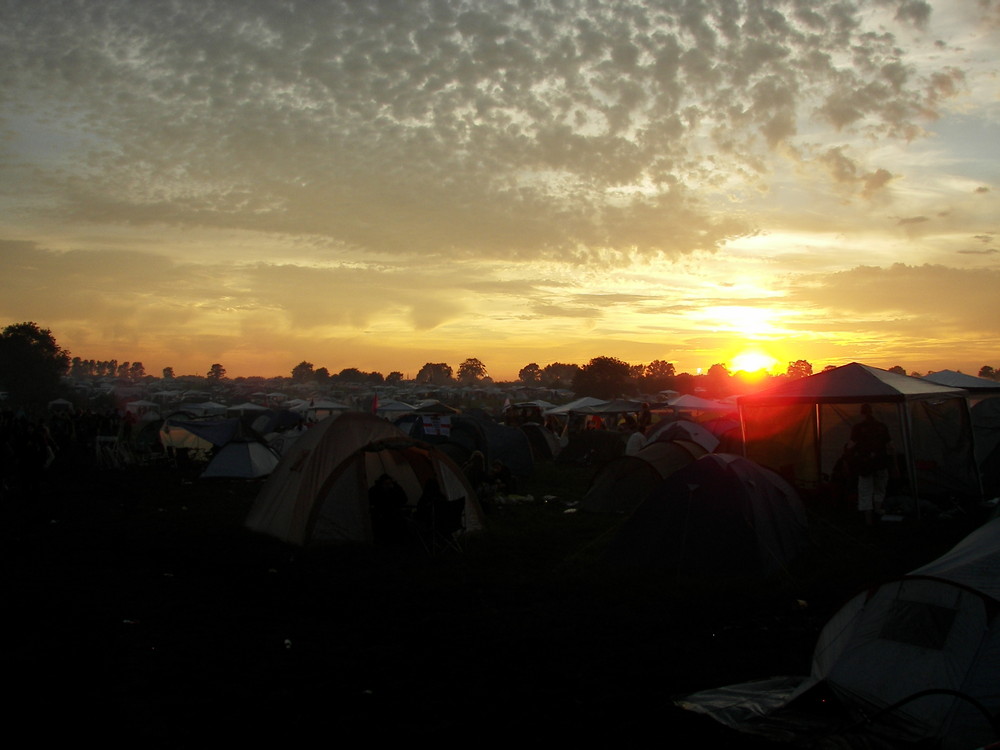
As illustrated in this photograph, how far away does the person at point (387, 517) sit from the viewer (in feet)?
39.1

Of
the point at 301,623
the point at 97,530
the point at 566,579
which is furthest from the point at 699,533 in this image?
the point at 97,530

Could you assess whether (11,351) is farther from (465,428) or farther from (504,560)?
(504,560)

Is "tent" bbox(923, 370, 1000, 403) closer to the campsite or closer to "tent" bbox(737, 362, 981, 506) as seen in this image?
"tent" bbox(737, 362, 981, 506)

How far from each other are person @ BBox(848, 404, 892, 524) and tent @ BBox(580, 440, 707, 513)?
3.26 meters

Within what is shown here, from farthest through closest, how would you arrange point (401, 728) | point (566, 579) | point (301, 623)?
point (566, 579), point (301, 623), point (401, 728)

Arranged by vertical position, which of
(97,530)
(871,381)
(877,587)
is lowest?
(97,530)

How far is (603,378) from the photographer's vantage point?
78938mm

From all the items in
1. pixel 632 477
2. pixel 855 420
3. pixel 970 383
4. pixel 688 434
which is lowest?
pixel 632 477

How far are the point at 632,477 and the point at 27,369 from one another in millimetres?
72041

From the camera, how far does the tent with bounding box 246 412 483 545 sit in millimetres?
11727

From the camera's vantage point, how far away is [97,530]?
1337 centimetres

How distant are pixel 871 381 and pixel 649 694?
35.6 feet

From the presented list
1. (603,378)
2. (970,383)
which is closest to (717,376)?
(603,378)

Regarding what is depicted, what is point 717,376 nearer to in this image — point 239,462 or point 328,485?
point 239,462
